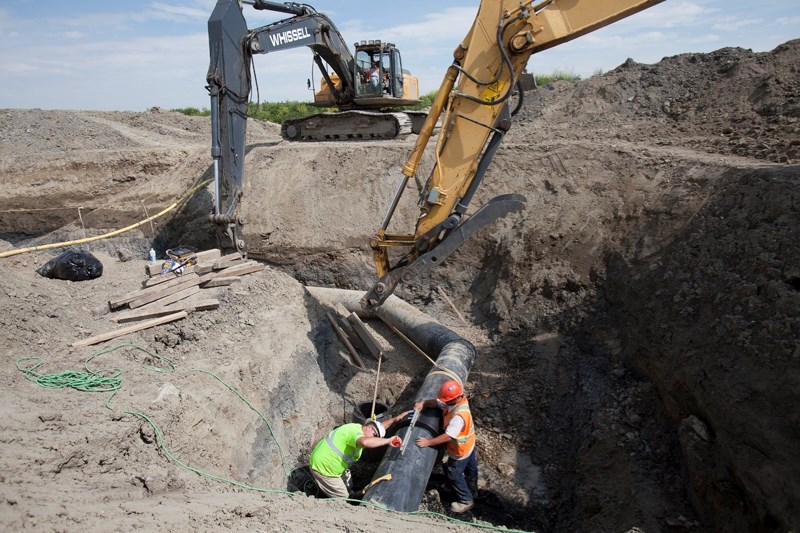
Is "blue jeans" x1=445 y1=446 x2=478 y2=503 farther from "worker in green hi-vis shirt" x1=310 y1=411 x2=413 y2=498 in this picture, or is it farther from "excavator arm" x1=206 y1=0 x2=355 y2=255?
"excavator arm" x1=206 y1=0 x2=355 y2=255

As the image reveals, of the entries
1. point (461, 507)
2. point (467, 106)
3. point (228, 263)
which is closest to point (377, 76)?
Answer: point (228, 263)

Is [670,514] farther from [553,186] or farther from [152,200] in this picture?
[152,200]

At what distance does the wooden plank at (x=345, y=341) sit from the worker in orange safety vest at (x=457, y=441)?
233 cm

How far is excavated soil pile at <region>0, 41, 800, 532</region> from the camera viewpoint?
4762 mm

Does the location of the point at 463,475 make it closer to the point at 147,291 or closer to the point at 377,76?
the point at 147,291

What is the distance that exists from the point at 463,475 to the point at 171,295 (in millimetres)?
4700

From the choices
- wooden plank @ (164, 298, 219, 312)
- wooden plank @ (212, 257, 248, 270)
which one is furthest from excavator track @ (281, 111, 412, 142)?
wooden plank @ (164, 298, 219, 312)

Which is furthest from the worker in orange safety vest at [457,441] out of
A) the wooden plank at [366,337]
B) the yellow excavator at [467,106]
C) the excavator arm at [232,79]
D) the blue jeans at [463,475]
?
the excavator arm at [232,79]

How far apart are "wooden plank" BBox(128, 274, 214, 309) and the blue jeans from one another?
4.47m

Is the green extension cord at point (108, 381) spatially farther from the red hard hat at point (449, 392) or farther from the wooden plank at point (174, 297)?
the red hard hat at point (449, 392)

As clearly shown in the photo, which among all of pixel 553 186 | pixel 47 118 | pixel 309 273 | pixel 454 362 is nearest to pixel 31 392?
pixel 454 362

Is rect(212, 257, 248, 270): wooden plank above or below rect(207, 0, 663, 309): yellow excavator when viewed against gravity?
below

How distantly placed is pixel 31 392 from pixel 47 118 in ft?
61.2

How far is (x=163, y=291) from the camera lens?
7.91m
